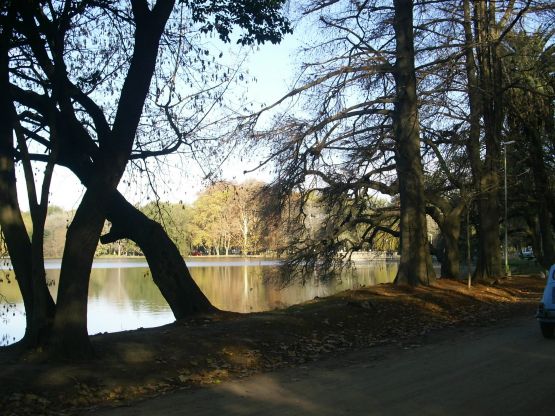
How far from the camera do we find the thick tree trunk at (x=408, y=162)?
59.8ft

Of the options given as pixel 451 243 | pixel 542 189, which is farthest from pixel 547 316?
pixel 542 189

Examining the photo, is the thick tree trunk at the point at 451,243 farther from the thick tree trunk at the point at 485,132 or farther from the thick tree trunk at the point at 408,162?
the thick tree trunk at the point at 408,162

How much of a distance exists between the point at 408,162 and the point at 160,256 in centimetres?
925

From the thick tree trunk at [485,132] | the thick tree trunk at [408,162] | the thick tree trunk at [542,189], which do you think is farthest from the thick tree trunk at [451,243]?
the thick tree trunk at [542,189]

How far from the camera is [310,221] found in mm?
24984

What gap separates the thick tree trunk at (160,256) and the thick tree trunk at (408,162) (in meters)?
7.89

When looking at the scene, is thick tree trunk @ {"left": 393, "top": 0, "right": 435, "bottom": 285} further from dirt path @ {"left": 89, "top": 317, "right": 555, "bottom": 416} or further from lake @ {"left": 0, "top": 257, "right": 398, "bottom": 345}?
dirt path @ {"left": 89, "top": 317, "right": 555, "bottom": 416}

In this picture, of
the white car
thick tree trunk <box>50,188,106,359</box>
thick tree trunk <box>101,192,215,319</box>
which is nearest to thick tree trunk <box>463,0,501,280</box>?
the white car

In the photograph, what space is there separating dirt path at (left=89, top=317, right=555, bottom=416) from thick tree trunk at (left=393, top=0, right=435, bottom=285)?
735 cm

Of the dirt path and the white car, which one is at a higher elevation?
the white car

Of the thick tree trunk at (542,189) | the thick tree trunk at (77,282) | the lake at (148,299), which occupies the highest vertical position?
the thick tree trunk at (542,189)

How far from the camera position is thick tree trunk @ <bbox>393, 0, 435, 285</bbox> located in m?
18.2

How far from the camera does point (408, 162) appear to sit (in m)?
18.6

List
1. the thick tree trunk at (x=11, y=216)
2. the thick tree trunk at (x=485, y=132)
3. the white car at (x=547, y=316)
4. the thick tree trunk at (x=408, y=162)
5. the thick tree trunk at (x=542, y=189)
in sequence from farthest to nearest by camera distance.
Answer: the thick tree trunk at (x=542, y=189) < the thick tree trunk at (x=485, y=132) < the thick tree trunk at (x=408, y=162) < the white car at (x=547, y=316) < the thick tree trunk at (x=11, y=216)
